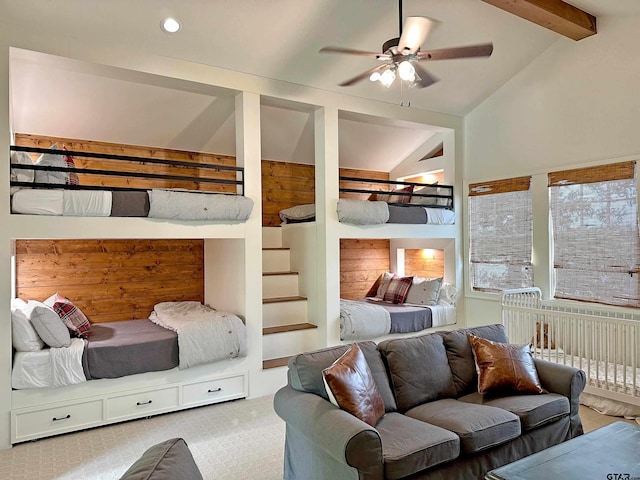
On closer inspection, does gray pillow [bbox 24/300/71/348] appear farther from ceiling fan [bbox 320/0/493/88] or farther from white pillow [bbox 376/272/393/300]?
white pillow [bbox 376/272/393/300]

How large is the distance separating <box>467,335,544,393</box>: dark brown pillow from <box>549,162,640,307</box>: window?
1.75 meters

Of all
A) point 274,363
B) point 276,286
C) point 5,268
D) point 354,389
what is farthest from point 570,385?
point 5,268

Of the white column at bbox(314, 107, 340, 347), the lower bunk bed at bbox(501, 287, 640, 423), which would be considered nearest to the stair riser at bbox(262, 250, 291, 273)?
the white column at bbox(314, 107, 340, 347)

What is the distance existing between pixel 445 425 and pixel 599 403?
2092 millimetres

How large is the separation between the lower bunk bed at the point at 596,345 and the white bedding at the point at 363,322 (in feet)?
4.01

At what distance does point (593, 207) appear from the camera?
4.39 meters

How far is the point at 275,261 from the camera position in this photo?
538 centimetres

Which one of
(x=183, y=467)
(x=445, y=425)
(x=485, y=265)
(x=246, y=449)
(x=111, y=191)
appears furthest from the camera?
(x=485, y=265)

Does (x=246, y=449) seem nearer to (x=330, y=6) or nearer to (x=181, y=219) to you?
(x=181, y=219)

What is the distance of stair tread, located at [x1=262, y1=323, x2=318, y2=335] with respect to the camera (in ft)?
15.1

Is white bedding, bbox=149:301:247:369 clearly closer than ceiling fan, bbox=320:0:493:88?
No

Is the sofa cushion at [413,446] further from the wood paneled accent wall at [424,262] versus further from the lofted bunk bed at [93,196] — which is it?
the wood paneled accent wall at [424,262]

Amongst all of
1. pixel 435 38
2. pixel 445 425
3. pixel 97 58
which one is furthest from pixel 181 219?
pixel 435 38

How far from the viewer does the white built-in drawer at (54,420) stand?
3.22 meters
